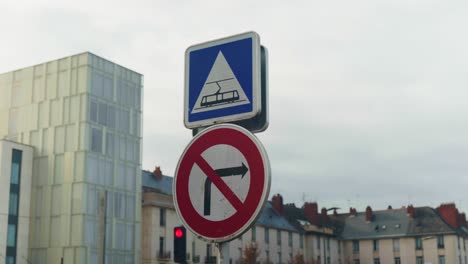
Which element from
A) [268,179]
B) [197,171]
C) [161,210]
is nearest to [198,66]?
[197,171]

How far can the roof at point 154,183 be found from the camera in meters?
71.4

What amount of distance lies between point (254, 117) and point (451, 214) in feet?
332

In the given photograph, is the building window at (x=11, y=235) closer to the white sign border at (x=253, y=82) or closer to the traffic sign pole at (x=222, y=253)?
the white sign border at (x=253, y=82)

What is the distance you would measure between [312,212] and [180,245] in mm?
95619

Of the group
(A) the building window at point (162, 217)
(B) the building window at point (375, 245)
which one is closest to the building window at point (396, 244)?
(B) the building window at point (375, 245)

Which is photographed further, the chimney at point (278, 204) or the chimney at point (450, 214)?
the chimney at point (450, 214)

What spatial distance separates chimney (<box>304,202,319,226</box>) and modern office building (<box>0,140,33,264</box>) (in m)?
47.1

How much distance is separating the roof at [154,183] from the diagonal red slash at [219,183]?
218 ft

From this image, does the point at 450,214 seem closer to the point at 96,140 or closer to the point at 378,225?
the point at 378,225

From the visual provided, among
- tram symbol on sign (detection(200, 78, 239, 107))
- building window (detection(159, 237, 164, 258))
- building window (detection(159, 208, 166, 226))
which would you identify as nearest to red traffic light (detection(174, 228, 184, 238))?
tram symbol on sign (detection(200, 78, 239, 107))

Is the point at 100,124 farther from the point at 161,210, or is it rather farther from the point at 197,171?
the point at 197,171

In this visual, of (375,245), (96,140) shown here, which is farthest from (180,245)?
(375,245)

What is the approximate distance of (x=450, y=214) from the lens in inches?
3971

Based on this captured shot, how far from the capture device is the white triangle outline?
460 centimetres
